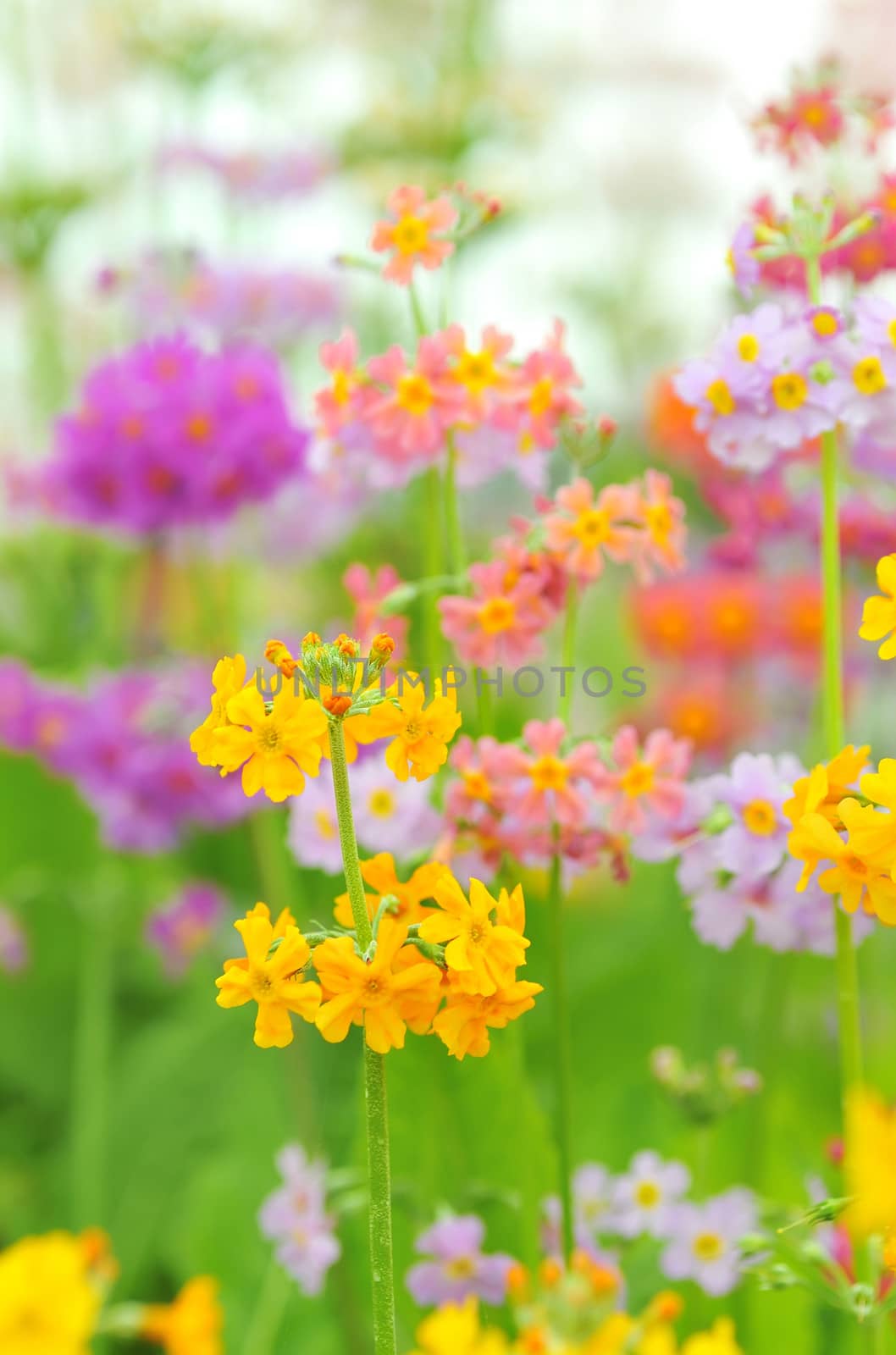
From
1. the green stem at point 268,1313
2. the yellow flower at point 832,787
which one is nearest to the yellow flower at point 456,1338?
the yellow flower at point 832,787

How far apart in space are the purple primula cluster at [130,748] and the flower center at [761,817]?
1.38ft

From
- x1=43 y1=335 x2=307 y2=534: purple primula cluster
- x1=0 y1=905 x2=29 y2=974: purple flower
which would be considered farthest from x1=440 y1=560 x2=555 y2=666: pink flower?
x1=0 y1=905 x2=29 y2=974: purple flower

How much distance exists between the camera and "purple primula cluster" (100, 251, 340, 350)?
104 centimetres

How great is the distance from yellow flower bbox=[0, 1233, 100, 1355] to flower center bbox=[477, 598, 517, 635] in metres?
0.28

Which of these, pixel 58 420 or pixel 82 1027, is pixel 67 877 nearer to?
pixel 82 1027

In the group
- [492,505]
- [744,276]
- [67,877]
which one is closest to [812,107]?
[744,276]

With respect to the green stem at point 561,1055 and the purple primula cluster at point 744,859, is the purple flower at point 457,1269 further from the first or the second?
the purple primula cluster at point 744,859

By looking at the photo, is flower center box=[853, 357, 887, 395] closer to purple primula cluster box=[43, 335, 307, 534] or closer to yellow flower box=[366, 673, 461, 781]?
yellow flower box=[366, 673, 461, 781]

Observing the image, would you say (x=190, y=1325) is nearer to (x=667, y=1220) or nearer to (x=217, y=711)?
(x=217, y=711)

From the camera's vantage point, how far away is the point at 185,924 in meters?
1.03

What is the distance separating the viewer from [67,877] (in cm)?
Result: 120

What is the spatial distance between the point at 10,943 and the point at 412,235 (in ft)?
2.14

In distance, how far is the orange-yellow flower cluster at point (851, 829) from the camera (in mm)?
345

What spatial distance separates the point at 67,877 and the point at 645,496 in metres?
0.81
